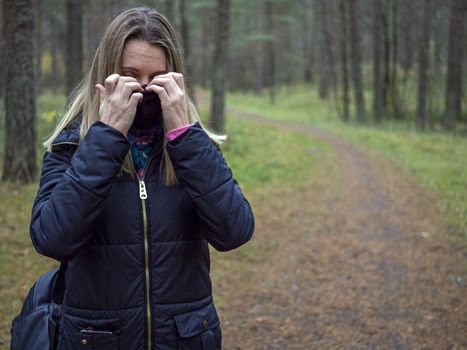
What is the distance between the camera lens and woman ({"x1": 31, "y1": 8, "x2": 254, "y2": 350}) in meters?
1.84

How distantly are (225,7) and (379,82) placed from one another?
11190 millimetres

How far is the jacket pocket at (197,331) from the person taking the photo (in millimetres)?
1967

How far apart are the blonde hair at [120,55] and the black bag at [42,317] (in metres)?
0.65

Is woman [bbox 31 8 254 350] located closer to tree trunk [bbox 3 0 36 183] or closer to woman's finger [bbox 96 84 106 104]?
woman's finger [bbox 96 84 106 104]

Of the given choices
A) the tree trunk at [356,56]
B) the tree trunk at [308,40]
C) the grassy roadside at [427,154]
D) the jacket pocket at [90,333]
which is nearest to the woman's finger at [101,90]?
the jacket pocket at [90,333]

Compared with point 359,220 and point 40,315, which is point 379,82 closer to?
point 359,220

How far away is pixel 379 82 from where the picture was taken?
2212cm

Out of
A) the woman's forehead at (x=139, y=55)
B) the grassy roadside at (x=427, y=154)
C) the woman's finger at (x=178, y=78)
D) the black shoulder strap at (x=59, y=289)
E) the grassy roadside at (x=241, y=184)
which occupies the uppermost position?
the woman's forehead at (x=139, y=55)

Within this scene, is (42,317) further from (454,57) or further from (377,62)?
(377,62)

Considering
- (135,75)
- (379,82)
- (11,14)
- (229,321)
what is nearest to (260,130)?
(379,82)

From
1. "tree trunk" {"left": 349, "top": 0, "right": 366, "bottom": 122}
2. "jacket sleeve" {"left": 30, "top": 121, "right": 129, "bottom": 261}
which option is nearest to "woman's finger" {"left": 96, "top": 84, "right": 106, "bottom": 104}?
"jacket sleeve" {"left": 30, "top": 121, "right": 129, "bottom": 261}

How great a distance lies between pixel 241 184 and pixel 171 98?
8415 mm

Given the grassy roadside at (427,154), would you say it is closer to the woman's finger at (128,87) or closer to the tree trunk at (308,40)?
the woman's finger at (128,87)

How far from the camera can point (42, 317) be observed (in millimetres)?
2133
